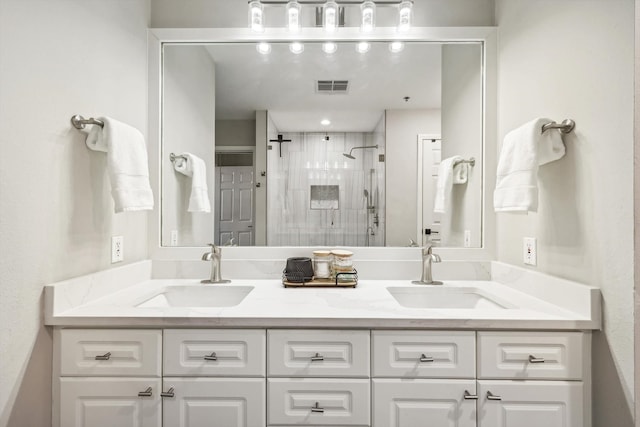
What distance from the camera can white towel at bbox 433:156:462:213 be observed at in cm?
179

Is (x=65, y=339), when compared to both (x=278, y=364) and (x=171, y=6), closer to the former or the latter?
(x=278, y=364)

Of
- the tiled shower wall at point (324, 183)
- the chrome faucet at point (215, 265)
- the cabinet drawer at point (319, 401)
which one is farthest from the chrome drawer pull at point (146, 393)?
the tiled shower wall at point (324, 183)

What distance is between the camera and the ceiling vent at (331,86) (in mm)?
1816

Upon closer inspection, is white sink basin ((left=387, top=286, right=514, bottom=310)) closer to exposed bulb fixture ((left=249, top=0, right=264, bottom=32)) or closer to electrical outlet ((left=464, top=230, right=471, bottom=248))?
electrical outlet ((left=464, top=230, right=471, bottom=248))

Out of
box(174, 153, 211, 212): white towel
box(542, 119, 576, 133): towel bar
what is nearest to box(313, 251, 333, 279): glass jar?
box(174, 153, 211, 212): white towel

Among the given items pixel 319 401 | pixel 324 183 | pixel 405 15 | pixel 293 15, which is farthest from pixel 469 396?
pixel 293 15

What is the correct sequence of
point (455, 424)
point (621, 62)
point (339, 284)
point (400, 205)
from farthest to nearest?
1. point (400, 205)
2. point (339, 284)
3. point (455, 424)
4. point (621, 62)

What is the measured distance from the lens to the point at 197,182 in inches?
72.2

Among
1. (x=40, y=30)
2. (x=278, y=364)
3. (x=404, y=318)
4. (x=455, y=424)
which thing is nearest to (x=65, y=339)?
(x=278, y=364)

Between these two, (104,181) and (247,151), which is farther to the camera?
(247,151)

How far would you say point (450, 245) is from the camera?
1808 mm

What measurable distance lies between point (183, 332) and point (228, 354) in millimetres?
179

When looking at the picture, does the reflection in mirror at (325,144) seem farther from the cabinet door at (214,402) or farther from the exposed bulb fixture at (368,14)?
the cabinet door at (214,402)

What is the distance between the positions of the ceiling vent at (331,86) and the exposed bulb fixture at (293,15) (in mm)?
302
